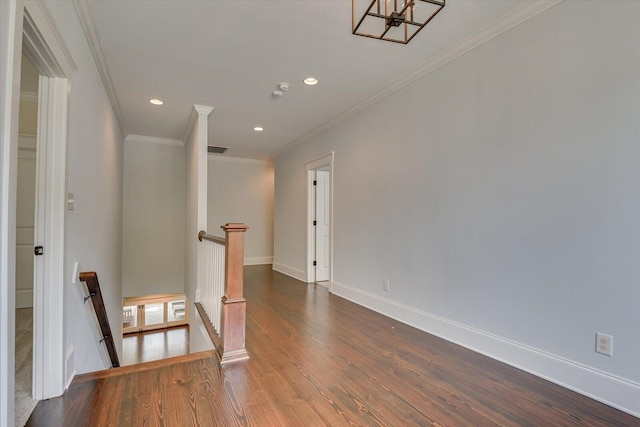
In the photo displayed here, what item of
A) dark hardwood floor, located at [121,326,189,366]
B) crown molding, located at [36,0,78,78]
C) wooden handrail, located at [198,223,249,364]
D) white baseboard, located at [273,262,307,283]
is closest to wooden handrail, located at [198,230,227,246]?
wooden handrail, located at [198,223,249,364]

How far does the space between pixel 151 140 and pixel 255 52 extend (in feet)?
13.0

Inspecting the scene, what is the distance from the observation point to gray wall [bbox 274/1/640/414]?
186cm

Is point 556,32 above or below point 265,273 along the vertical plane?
above

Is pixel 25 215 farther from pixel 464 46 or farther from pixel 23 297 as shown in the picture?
pixel 464 46

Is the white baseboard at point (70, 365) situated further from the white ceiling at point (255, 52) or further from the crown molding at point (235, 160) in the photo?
Result: the crown molding at point (235, 160)

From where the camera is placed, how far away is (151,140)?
5879mm

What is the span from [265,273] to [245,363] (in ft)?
12.9

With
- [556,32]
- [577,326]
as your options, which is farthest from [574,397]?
[556,32]

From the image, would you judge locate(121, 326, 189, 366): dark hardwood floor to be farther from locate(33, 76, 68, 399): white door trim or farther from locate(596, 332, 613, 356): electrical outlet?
locate(596, 332, 613, 356): electrical outlet

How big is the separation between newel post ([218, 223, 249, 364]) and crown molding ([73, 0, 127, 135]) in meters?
1.78

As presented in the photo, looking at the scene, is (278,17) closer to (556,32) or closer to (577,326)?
(556,32)

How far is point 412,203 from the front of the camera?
10.7ft

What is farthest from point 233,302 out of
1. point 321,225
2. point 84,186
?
point 321,225

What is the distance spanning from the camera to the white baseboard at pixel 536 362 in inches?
71.7
